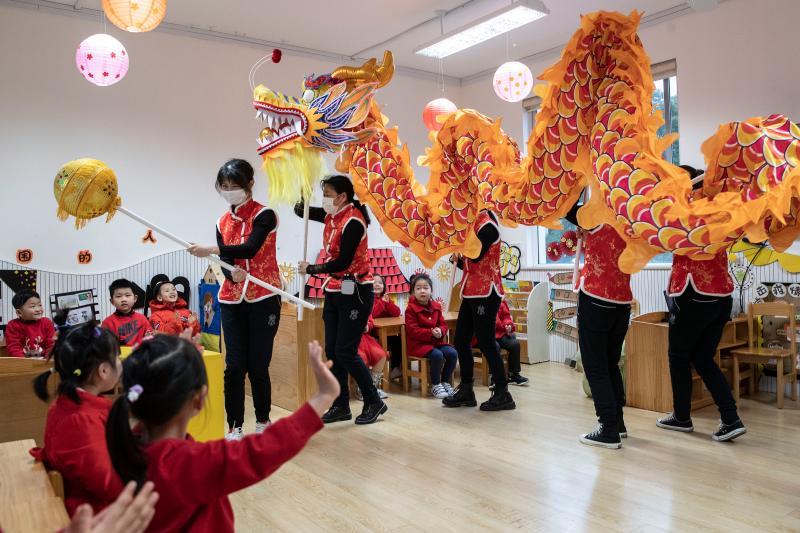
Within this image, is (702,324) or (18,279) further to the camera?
(18,279)

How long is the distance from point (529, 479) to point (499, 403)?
4.37 feet

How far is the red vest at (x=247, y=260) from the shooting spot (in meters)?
3.36

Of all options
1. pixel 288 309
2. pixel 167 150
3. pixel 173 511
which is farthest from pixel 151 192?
pixel 173 511

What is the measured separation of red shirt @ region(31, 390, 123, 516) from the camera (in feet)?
5.13

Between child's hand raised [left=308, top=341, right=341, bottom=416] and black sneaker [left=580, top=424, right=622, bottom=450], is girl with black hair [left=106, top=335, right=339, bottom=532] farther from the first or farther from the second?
black sneaker [left=580, top=424, right=622, bottom=450]

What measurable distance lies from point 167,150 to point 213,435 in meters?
2.96

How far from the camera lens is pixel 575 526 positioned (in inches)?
95.3

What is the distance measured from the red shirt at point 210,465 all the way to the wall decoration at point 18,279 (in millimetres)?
4000

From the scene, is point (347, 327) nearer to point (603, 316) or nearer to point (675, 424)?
point (603, 316)

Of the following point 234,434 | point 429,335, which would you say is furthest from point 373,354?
point 234,434

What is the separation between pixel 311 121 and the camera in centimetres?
313

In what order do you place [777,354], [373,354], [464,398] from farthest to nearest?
[373,354], [464,398], [777,354]

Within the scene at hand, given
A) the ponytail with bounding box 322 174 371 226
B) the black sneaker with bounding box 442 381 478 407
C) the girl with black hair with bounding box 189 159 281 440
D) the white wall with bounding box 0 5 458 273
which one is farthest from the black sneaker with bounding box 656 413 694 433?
the white wall with bounding box 0 5 458 273

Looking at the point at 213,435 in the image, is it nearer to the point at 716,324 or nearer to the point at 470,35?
the point at 716,324
